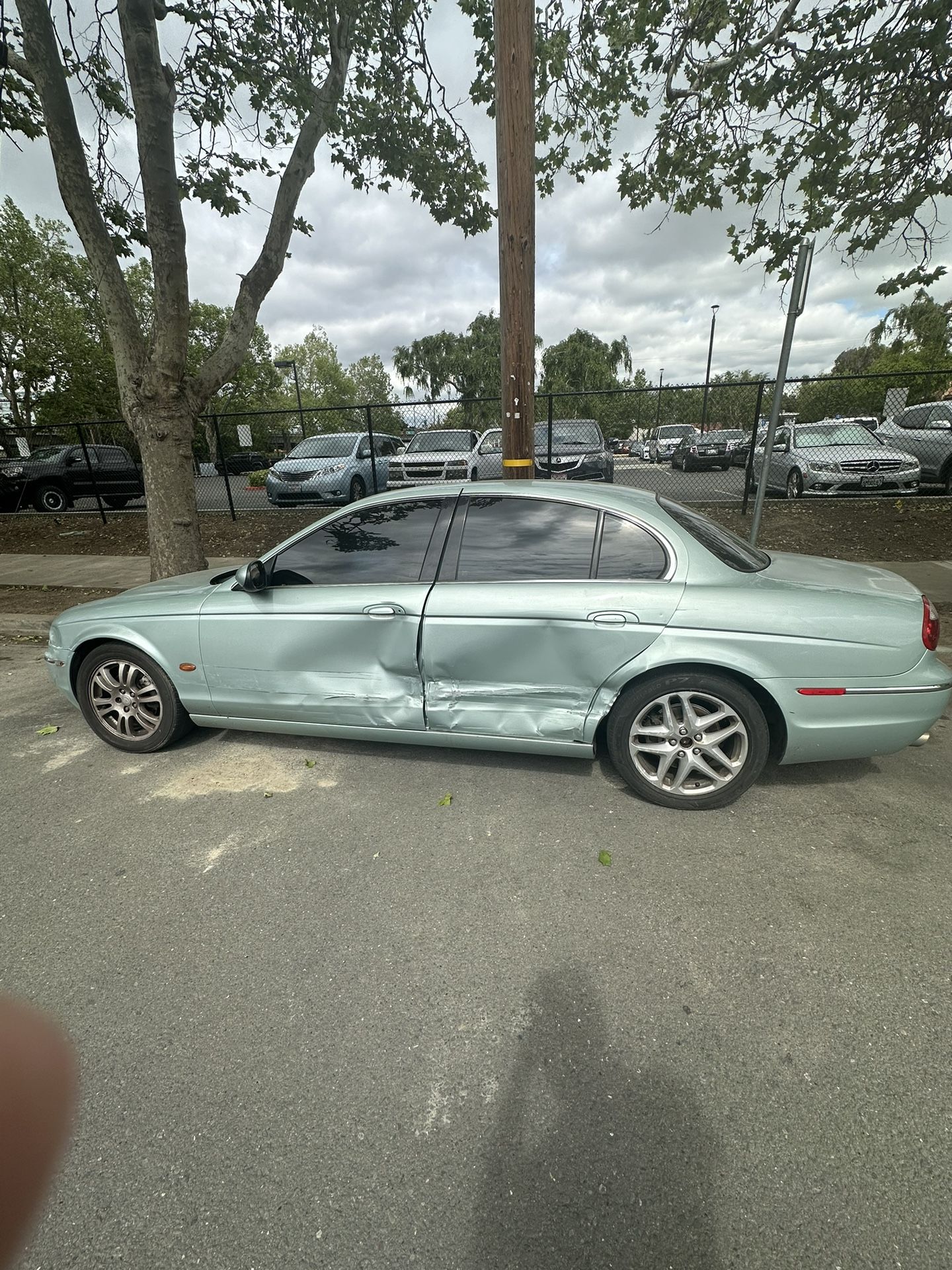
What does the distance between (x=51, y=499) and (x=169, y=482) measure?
39.9 feet

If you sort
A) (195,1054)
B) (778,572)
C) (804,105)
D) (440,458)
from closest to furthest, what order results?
(195,1054)
(778,572)
(804,105)
(440,458)

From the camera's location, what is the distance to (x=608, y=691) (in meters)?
2.85

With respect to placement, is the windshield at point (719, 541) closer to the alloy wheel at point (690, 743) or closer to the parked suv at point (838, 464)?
the alloy wheel at point (690, 743)

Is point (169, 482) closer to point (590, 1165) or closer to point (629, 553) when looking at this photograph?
point (629, 553)

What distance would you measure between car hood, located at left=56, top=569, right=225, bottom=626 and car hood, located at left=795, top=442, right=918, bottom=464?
11.5m

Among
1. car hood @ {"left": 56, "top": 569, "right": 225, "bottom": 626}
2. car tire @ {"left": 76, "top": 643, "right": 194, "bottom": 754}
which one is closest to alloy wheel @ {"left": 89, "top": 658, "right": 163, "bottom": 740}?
car tire @ {"left": 76, "top": 643, "right": 194, "bottom": 754}

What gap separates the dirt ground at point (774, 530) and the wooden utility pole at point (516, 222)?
5.57m

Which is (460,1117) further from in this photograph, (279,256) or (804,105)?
(804,105)

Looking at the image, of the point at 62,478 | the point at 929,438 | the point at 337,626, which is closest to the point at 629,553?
the point at 337,626

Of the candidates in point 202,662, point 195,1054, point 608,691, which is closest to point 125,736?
point 202,662

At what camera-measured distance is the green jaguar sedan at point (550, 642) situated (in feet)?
8.84

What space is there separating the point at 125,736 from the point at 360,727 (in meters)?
1.55

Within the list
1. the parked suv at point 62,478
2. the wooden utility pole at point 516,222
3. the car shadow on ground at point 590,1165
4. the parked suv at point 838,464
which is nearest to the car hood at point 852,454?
the parked suv at point 838,464

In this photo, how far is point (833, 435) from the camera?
12148 millimetres
